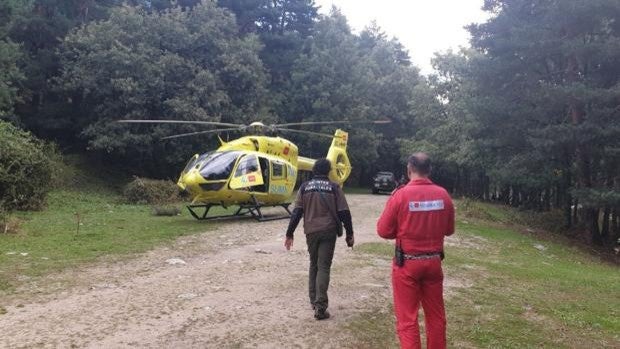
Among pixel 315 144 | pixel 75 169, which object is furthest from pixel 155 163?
pixel 315 144

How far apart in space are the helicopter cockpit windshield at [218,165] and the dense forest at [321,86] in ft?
30.0

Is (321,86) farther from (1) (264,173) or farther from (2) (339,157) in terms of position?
(1) (264,173)

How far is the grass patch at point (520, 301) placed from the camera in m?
6.11

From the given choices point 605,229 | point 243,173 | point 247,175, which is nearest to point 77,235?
point 243,173

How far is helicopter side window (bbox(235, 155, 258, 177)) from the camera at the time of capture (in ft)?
50.3

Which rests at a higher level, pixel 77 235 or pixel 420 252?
pixel 420 252

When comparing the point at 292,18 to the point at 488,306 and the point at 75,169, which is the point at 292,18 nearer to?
the point at 75,169

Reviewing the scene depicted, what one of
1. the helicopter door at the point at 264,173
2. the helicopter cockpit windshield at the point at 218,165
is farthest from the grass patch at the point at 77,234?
the helicopter door at the point at 264,173

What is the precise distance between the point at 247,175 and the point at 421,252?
11.2 m

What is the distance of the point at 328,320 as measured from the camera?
248 inches

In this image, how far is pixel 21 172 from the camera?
1625cm

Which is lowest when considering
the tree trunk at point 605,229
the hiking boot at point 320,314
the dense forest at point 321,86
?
the tree trunk at point 605,229

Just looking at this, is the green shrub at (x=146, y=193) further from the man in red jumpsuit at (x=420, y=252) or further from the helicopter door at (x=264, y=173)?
the man in red jumpsuit at (x=420, y=252)

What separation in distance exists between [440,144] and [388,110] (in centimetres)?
864
